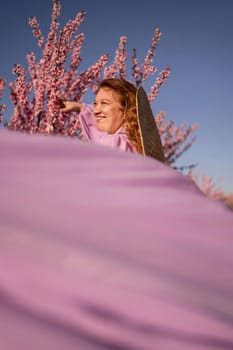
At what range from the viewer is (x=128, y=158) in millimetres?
779

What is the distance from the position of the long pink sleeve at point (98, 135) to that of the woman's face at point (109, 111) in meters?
0.06

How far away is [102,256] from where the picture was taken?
1.99 feet

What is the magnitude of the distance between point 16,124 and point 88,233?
191 inches

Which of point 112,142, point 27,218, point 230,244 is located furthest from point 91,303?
point 112,142

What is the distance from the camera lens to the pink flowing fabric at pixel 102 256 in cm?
57

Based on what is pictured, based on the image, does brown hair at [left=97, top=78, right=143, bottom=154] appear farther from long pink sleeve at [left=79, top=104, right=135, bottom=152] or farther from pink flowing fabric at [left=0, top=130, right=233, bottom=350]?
pink flowing fabric at [left=0, top=130, right=233, bottom=350]

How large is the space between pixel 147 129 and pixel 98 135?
53 centimetres

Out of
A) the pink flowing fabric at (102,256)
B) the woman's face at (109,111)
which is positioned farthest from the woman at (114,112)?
the pink flowing fabric at (102,256)

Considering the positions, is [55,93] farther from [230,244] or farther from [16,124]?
[230,244]

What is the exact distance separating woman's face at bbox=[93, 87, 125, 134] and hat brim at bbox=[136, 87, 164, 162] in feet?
0.85

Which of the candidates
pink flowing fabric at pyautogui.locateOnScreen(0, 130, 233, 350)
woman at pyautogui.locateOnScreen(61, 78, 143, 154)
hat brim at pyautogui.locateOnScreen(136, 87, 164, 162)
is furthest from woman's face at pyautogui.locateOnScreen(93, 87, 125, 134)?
pink flowing fabric at pyautogui.locateOnScreen(0, 130, 233, 350)

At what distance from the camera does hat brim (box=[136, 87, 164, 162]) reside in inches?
108

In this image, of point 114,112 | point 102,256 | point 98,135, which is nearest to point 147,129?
point 114,112

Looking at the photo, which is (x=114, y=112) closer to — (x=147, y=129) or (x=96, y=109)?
(x=96, y=109)
